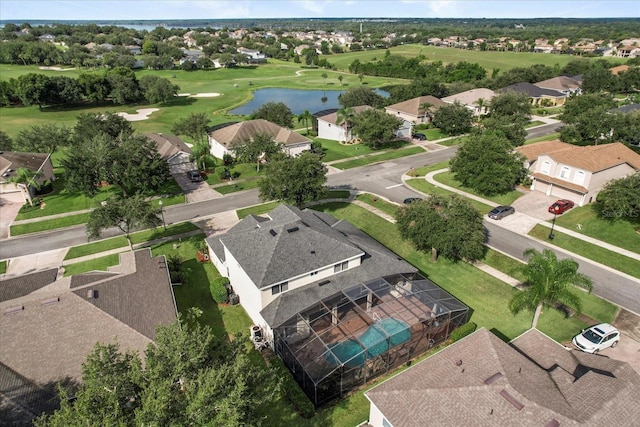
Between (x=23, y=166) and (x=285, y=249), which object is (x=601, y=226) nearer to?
(x=285, y=249)

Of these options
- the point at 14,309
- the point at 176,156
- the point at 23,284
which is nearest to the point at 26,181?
the point at 176,156

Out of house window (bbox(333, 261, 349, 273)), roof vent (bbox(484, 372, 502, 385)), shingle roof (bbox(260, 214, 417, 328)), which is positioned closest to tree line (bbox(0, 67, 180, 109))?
shingle roof (bbox(260, 214, 417, 328))

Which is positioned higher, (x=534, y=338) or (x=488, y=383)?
(x=488, y=383)

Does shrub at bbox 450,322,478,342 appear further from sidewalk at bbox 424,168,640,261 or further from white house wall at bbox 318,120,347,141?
white house wall at bbox 318,120,347,141

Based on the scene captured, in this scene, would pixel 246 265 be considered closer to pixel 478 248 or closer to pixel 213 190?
pixel 478 248

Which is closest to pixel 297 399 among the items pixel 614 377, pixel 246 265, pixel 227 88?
pixel 246 265

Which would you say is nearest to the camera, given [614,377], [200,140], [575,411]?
[575,411]

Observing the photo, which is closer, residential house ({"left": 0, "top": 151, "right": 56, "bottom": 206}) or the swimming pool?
the swimming pool

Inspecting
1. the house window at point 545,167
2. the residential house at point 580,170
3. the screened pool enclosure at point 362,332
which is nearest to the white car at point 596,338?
the screened pool enclosure at point 362,332
